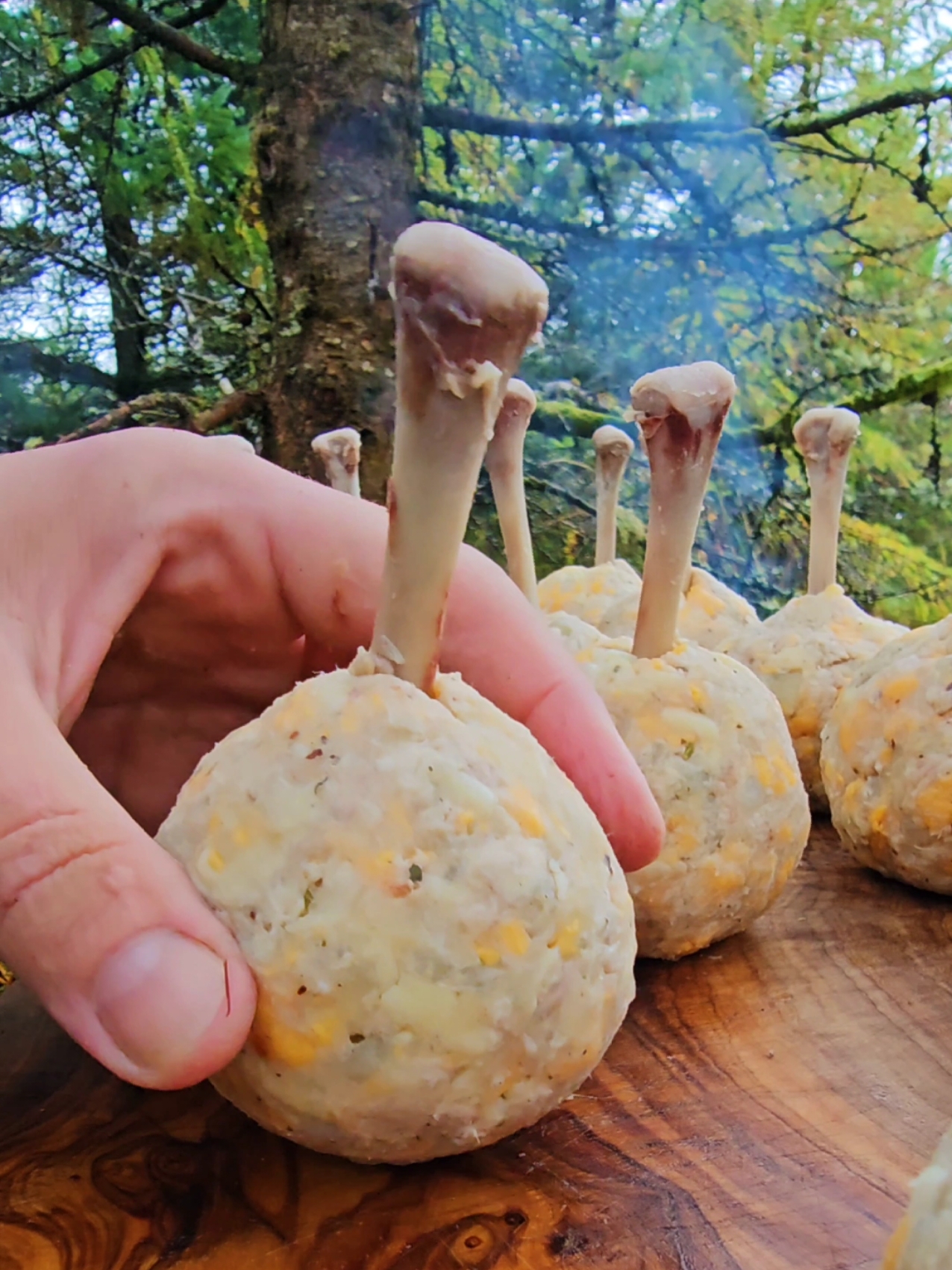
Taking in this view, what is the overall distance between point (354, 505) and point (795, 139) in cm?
232

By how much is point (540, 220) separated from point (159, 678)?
6.39ft

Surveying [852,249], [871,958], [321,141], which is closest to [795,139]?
[852,249]

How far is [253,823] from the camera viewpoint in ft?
1.79

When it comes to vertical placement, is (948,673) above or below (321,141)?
below

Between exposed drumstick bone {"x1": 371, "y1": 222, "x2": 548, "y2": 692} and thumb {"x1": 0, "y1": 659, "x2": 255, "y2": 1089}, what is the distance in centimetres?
17

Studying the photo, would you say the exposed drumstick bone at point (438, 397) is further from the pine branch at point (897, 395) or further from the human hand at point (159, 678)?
the pine branch at point (897, 395)

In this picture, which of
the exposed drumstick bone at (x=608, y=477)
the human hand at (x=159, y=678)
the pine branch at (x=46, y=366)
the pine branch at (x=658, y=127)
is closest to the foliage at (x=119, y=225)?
the pine branch at (x=46, y=366)

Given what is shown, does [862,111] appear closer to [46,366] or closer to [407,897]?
[46,366]

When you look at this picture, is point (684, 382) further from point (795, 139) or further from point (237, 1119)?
point (795, 139)

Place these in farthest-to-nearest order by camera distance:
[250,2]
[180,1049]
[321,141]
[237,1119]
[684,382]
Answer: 1. [250,2]
2. [321,141]
3. [684,382]
4. [237,1119]
5. [180,1049]

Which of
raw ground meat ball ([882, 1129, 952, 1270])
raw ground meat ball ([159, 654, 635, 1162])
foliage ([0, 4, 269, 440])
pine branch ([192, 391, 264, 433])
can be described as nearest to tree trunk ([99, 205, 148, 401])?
foliage ([0, 4, 269, 440])

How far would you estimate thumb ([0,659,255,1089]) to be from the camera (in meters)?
0.48

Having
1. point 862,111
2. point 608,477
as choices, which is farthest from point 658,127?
point 608,477

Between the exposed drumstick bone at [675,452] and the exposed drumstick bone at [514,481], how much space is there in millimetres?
205
